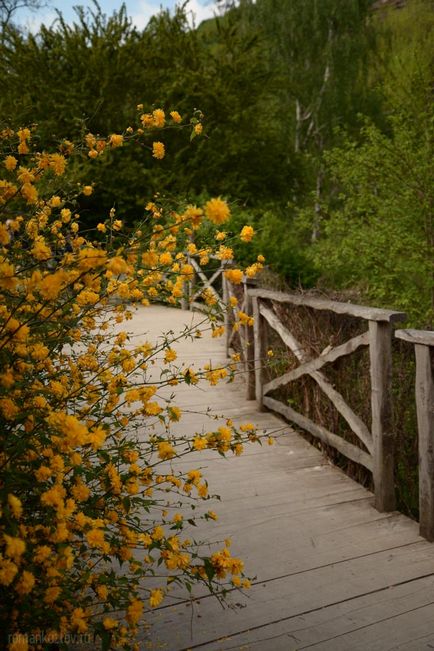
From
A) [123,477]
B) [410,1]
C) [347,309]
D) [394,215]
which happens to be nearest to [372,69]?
[410,1]

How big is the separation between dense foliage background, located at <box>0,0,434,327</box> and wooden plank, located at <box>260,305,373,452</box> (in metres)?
0.79

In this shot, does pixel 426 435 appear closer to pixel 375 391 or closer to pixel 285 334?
pixel 375 391

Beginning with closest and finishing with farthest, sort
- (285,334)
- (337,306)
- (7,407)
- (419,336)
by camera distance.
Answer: (7,407), (419,336), (337,306), (285,334)

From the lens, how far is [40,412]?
1.72m

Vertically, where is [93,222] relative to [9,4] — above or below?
below

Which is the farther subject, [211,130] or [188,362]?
[211,130]

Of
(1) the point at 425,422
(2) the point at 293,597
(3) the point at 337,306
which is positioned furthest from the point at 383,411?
(2) the point at 293,597

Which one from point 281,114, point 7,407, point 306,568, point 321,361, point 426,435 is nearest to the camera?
point 7,407

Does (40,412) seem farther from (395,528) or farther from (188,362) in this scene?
(188,362)

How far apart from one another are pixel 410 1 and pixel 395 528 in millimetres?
29605

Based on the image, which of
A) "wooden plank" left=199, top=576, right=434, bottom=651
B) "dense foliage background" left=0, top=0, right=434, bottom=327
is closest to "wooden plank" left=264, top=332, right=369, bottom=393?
"dense foliage background" left=0, top=0, right=434, bottom=327

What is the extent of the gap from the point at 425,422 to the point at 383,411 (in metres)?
0.36

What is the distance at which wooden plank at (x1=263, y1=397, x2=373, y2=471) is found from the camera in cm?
356

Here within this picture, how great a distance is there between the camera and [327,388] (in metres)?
3.96
